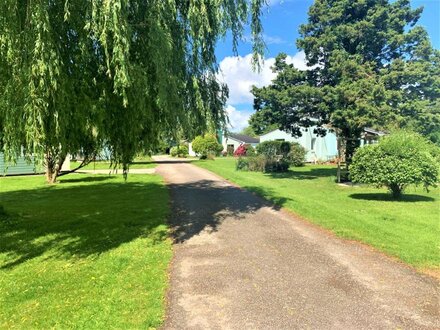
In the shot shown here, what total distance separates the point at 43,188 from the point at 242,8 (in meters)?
15.4

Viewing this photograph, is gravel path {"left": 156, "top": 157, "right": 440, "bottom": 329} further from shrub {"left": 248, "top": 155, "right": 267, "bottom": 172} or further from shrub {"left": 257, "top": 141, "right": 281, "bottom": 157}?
shrub {"left": 257, "top": 141, "right": 281, "bottom": 157}

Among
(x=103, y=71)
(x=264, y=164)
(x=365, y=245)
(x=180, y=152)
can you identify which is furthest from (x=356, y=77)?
(x=180, y=152)

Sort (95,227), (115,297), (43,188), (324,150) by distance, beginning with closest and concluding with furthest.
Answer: (115,297) < (95,227) < (43,188) < (324,150)

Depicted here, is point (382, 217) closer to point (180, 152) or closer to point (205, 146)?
point (205, 146)

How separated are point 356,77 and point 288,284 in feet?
68.6

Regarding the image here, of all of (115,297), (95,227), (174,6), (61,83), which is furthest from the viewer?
(95,227)

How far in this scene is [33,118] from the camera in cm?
609

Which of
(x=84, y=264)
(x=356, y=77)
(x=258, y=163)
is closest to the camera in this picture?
(x=84, y=264)

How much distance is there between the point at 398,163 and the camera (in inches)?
571

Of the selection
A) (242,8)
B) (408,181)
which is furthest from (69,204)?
(408,181)

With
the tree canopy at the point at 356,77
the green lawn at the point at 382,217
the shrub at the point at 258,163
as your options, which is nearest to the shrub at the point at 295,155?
the shrub at the point at 258,163

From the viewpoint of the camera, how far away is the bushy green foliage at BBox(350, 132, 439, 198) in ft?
46.6

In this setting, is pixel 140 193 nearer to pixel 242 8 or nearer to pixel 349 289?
pixel 242 8

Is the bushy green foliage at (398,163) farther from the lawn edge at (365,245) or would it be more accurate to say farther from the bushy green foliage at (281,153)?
the bushy green foliage at (281,153)
